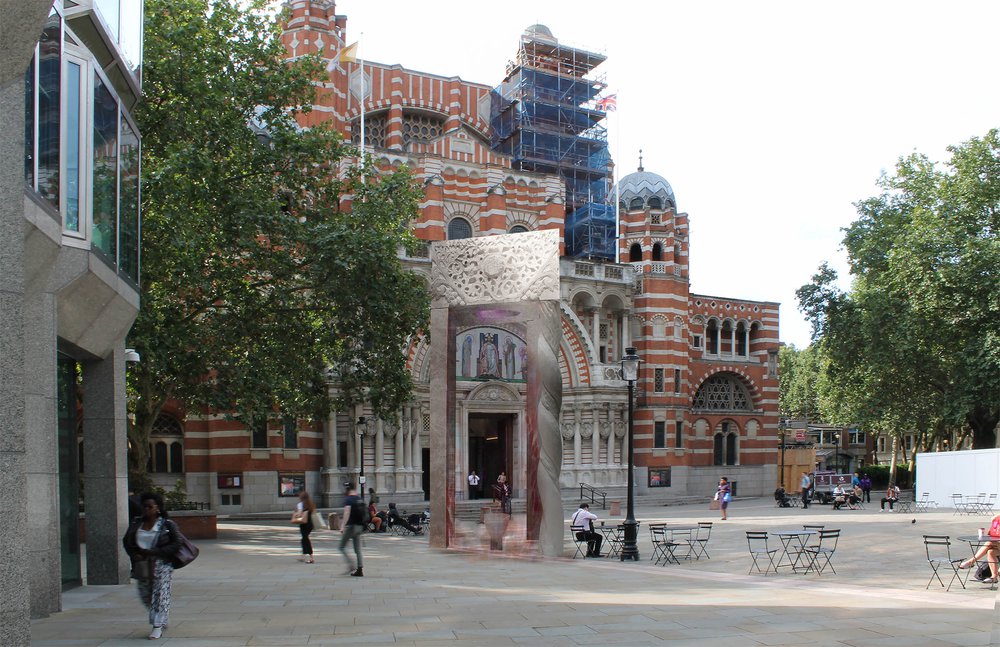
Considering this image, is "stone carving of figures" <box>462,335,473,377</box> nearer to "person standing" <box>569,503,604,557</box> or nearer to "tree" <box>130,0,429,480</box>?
"tree" <box>130,0,429,480</box>

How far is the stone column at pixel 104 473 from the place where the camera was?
46.1 ft

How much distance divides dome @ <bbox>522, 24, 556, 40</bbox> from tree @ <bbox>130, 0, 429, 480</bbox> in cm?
2322

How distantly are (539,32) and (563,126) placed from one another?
17.1ft

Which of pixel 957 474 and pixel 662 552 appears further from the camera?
pixel 957 474

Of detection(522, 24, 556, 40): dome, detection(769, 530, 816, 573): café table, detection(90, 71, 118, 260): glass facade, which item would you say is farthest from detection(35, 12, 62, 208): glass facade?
detection(522, 24, 556, 40): dome

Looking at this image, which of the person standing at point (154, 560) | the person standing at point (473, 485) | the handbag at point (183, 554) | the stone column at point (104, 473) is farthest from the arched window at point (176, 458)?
the handbag at point (183, 554)

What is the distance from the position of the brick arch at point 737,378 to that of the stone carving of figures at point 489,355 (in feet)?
35.4

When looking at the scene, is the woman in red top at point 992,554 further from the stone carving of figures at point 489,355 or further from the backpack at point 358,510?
the stone carving of figures at point 489,355

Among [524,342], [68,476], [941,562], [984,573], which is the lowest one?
[941,562]

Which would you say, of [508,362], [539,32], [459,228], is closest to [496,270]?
[508,362]

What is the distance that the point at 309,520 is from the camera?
17312 millimetres

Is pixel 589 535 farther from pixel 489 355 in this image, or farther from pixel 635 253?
pixel 635 253

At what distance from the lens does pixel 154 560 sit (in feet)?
30.7

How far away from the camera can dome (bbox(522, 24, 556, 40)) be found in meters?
46.9
